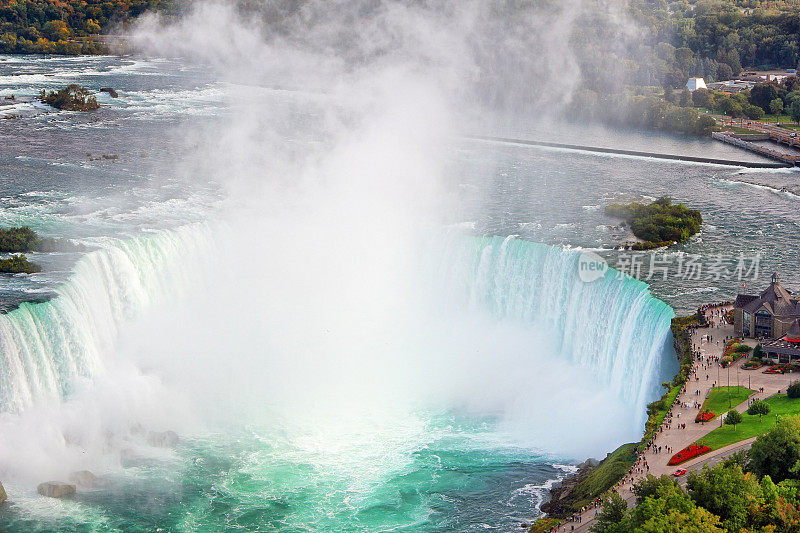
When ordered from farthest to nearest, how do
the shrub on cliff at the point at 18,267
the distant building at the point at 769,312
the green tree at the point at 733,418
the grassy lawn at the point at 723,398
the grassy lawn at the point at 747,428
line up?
the shrub on cliff at the point at 18,267, the distant building at the point at 769,312, the grassy lawn at the point at 723,398, the green tree at the point at 733,418, the grassy lawn at the point at 747,428

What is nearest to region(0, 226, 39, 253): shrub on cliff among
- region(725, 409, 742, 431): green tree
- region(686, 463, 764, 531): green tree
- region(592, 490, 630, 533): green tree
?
region(592, 490, 630, 533): green tree

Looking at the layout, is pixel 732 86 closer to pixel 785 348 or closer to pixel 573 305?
pixel 573 305

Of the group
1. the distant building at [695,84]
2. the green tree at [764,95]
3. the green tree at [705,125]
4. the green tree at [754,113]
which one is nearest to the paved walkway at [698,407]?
the green tree at [705,125]

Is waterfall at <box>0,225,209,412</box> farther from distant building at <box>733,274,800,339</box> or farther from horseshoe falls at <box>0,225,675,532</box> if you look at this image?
distant building at <box>733,274,800,339</box>

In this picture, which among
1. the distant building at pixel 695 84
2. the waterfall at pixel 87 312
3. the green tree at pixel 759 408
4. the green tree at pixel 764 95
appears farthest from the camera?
the distant building at pixel 695 84

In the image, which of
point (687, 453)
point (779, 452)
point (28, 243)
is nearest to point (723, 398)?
point (687, 453)

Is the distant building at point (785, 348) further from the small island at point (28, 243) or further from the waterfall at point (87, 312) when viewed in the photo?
the small island at point (28, 243)

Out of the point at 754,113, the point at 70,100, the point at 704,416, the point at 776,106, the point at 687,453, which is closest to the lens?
the point at 687,453
